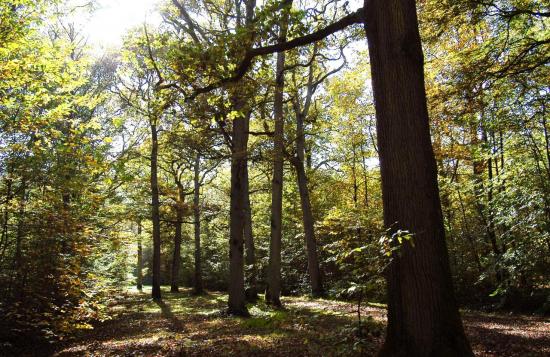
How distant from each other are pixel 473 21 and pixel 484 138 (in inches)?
432

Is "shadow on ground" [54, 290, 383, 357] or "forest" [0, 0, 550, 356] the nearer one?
"forest" [0, 0, 550, 356]

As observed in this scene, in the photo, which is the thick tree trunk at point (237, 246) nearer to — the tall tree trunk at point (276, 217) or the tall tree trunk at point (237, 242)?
the tall tree trunk at point (237, 242)

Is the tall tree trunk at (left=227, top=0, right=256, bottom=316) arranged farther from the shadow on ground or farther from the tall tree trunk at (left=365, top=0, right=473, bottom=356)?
the tall tree trunk at (left=365, top=0, right=473, bottom=356)

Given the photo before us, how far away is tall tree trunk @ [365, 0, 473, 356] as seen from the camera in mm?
4000

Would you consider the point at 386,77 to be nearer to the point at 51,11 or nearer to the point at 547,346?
the point at 547,346

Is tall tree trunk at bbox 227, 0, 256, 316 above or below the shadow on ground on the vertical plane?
above

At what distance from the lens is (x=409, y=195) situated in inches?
167

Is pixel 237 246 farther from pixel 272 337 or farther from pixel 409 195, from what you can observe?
pixel 409 195

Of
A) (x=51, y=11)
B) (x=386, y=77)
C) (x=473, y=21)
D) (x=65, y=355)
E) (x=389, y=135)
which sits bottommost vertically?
(x=65, y=355)

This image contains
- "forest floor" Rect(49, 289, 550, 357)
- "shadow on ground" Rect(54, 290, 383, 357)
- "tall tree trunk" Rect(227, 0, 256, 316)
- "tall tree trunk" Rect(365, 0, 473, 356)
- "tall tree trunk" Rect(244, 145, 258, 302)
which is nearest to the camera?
"tall tree trunk" Rect(365, 0, 473, 356)

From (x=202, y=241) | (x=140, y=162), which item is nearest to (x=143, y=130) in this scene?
(x=140, y=162)

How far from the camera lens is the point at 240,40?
19.3ft

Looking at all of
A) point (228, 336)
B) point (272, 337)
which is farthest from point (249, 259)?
point (272, 337)

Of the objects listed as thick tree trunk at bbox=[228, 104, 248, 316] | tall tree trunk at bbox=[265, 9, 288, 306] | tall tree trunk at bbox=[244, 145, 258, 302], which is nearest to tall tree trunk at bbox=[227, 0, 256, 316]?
thick tree trunk at bbox=[228, 104, 248, 316]
